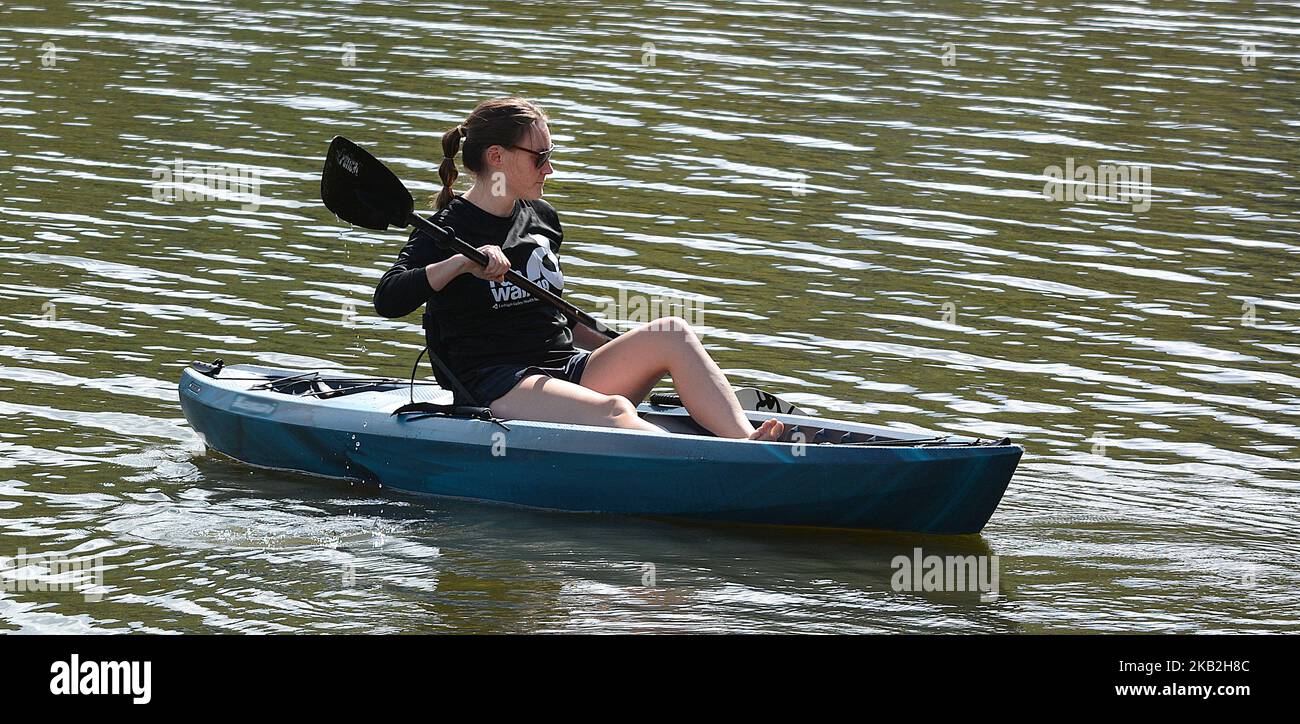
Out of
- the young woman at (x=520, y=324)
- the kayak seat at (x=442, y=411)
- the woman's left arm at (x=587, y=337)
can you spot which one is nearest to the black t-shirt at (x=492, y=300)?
the young woman at (x=520, y=324)

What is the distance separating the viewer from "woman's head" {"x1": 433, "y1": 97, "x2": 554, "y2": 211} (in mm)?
6922

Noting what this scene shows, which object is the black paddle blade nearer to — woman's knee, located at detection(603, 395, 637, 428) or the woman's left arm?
the woman's left arm

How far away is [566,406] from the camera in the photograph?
694 cm

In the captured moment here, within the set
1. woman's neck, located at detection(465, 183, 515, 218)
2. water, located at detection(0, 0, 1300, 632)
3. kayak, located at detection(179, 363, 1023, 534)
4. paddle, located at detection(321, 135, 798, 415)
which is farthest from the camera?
paddle, located at detection(321, 135, 798, 415)

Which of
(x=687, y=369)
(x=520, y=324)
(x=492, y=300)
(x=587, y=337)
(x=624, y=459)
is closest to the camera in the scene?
(x=624, y=459)

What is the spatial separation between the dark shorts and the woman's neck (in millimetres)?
583

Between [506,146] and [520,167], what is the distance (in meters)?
0.09

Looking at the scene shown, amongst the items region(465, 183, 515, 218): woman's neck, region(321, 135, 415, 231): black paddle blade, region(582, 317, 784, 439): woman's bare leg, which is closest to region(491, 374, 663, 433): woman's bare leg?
region(582, 317, 784, 439): woman's bare leg

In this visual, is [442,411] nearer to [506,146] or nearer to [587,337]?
[587,337]

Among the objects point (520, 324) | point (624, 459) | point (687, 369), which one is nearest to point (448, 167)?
point (520, 324)

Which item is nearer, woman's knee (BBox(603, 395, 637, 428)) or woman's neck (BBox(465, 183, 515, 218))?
woman's knee (BBox(603, 395, 637, 428))
